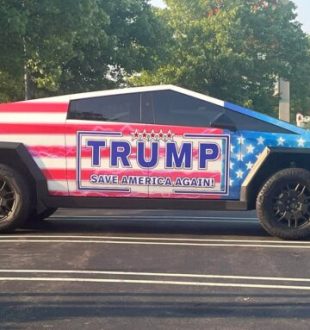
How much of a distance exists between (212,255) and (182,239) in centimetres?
98

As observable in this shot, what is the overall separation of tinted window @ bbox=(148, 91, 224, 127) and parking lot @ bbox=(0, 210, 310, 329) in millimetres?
1375

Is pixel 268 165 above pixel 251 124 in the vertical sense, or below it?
below

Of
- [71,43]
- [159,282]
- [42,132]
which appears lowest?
[159,282]

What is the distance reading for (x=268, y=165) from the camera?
23.8 feet

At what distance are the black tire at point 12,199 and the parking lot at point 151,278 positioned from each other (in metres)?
0.18

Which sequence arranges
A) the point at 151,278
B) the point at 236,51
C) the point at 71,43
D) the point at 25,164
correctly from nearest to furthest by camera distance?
the point at 151,278 → the point at 25,164 → the point at 71,43 → the point at 236,51

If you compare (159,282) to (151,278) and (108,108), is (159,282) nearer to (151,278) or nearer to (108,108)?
(151,278)

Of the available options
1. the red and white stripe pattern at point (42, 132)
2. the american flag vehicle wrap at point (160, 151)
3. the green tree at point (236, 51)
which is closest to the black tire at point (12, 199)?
the american flag vehicle wrap at point (160, 151)

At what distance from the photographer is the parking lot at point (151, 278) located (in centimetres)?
423

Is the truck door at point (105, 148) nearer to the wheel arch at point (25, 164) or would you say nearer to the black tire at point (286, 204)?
the wheel arch at point (25, 164)

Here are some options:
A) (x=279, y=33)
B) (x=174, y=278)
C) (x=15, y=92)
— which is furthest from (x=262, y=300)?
(x=279, y=33)

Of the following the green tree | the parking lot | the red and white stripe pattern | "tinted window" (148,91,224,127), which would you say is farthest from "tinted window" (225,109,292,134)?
the green tree

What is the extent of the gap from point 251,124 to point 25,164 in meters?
2.69

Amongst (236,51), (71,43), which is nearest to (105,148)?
(71,43)
